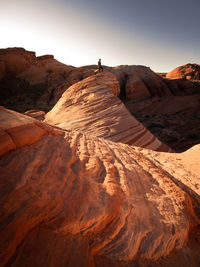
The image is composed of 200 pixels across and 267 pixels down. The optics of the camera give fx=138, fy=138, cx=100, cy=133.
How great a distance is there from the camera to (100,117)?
5.16m

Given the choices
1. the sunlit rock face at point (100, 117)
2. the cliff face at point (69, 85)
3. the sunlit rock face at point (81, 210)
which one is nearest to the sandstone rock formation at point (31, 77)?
the cliff face at point (69, 85)

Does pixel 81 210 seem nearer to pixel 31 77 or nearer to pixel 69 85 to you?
pixel 69 85

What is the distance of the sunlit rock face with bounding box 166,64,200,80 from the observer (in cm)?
2484

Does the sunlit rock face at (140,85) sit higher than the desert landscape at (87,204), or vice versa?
the sunlit rock face at (140,85)

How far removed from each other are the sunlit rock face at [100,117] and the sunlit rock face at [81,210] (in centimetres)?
281

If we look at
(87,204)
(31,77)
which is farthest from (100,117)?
(31,77)

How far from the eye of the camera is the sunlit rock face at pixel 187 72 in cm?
2484

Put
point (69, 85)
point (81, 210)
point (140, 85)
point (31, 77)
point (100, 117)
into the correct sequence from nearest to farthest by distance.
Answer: point (81, 210) → point (100, 117) → point (69, 85) → point (140, 85) → point (31, 77)

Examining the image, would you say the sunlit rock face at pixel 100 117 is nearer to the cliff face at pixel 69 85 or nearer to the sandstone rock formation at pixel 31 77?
the cliff face at pixel 69 85

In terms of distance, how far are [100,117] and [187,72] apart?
2836 centimetres

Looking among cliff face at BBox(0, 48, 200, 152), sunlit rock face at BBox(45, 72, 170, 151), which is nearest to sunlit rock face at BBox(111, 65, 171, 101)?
cliff face at BBox(0, 48, 200, 152)

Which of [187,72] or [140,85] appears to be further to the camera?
[187,72]

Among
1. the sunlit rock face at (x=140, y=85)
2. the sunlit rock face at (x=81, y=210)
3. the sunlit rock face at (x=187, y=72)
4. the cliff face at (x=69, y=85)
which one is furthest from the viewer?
the sunlit rock face at (x=187, y=72)

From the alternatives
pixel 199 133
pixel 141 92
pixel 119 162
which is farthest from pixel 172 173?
pixel 141 92
